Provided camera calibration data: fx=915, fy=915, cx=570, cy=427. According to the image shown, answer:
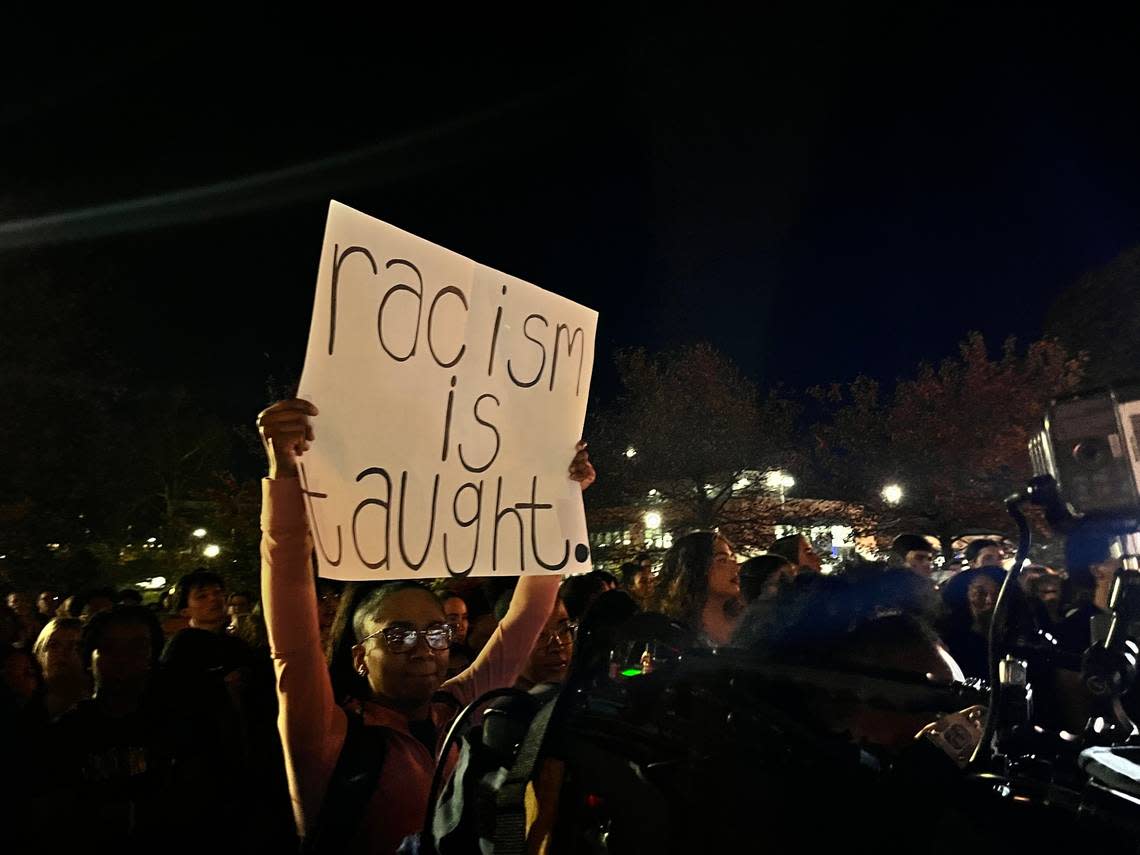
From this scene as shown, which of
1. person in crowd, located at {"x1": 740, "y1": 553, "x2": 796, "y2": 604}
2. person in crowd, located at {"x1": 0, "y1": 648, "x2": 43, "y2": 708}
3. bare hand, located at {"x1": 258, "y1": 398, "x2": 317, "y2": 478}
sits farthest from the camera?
person in crowd, located at {"x1": 740, "y1": 553, "x2": 796, "y2": 604}

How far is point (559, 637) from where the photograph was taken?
4.03m

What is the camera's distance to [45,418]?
17781 millimetres

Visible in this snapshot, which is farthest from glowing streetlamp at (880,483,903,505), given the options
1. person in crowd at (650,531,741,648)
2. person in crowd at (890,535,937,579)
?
person in crowd at (650,531,741,648)

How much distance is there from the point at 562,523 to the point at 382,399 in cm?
84

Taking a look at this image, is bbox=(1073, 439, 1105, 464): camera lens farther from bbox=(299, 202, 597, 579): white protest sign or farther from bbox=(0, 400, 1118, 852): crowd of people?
bbox=(299, 202, 597, 579): white protest sign

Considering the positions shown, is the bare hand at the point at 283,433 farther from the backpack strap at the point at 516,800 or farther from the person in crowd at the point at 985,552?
the person in crowd at the point at 985,552

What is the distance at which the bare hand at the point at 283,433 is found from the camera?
2375 millimetres

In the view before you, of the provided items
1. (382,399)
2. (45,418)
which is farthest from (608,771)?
(45,418)

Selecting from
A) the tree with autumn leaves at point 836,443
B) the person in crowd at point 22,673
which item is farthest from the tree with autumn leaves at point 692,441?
the person in crowd at point 22,673

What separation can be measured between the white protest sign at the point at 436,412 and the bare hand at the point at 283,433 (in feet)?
0.27

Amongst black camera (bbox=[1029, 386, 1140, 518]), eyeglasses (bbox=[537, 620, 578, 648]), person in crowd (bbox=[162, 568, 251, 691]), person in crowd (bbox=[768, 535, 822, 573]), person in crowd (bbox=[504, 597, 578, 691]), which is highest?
person in crowd (bbox=[768, 535, 822, 573])

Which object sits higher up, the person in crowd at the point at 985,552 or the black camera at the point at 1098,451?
the person in crowd at the point at 985,552

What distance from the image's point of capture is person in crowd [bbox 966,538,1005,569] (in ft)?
22.7

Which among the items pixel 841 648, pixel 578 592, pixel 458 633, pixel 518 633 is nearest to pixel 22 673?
pixel 458 633
